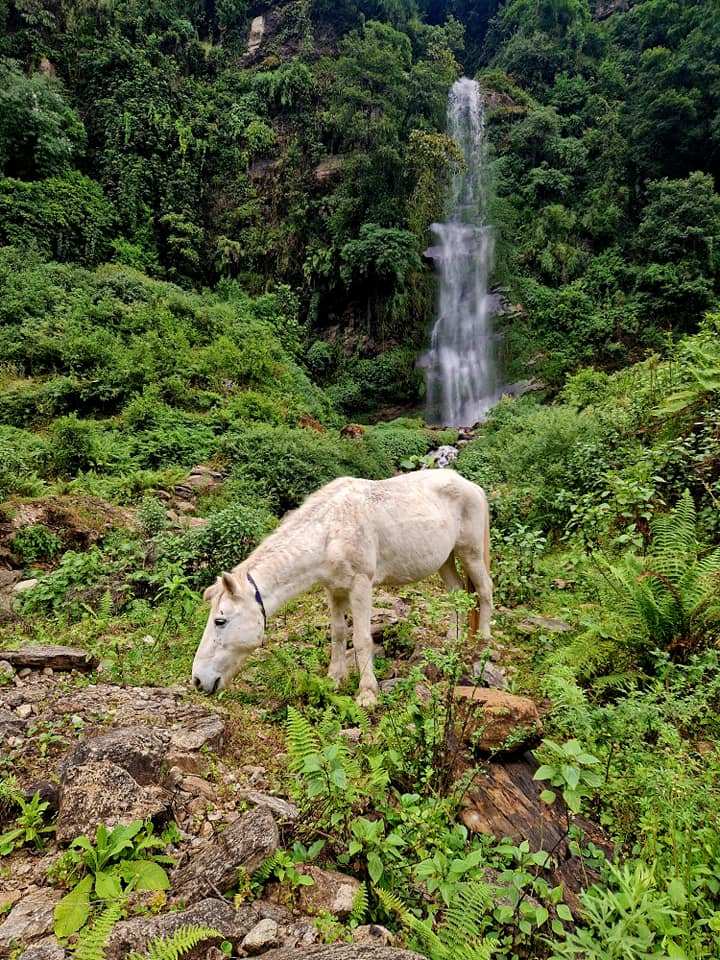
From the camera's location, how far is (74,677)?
404 cm

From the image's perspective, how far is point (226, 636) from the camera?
378cm

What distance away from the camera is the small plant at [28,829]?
230cm

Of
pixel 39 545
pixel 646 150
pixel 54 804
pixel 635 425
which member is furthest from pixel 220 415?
pixel 646 150

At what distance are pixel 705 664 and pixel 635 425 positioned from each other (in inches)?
236

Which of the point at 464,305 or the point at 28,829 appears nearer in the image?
the point at 28,829

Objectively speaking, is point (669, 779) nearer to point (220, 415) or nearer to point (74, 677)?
point (74, 677)

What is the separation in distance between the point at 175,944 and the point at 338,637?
9.71 ft

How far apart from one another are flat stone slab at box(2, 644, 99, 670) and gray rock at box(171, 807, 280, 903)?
8.01 ft

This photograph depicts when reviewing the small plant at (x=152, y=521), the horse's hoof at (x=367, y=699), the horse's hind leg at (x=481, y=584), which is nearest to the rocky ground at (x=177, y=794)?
the horse's hoof at (x=367, y=699)

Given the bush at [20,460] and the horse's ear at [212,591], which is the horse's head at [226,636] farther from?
A: the bush at [20,460]

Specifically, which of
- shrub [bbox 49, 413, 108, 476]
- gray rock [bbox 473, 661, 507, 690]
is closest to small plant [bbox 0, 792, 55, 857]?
gray rock [bbox 473, 661, 507, 690]

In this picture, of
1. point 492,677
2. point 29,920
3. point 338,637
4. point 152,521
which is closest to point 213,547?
point 152,521

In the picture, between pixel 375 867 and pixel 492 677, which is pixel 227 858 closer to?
pixel 375 867

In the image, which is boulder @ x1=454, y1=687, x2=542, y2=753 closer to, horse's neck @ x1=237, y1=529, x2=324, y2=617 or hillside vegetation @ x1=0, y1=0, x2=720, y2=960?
hillside vegetation @ x1=0, y1=0, x2=720, y2=960
